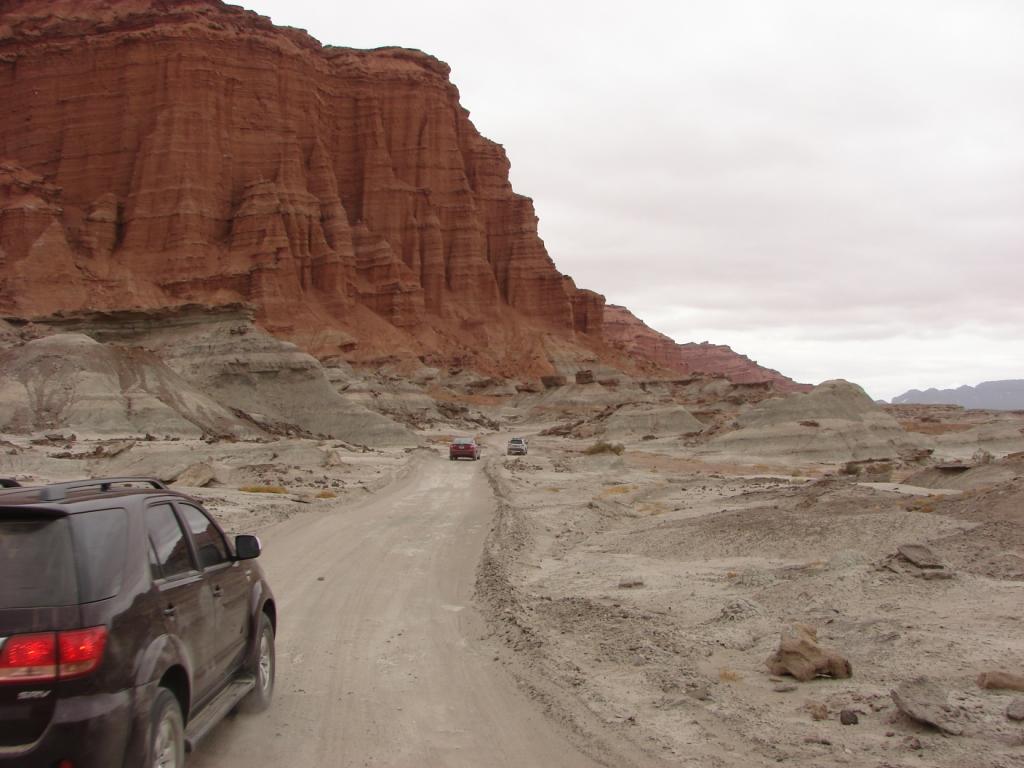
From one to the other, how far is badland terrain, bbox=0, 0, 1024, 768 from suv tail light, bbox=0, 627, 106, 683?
2.00 meters

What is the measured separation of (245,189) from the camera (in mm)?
122688

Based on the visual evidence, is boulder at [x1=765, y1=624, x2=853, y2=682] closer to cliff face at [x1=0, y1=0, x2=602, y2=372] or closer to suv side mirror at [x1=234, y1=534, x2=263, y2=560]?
suv side mirror at [x1=234, y1=534, x2=263, y2=560]

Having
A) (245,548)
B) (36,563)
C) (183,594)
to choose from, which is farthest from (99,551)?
(245,548)

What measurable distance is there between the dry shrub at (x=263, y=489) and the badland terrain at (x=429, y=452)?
0.28 meters

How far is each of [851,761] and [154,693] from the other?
14.4ft

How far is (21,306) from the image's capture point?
99438 mm

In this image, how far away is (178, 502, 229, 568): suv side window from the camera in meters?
6.10

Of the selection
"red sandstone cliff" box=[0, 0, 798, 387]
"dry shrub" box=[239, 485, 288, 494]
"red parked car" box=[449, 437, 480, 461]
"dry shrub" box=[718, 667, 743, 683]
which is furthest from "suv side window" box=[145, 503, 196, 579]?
"red sandstone cliff" box=[0, 0, 798, 387]

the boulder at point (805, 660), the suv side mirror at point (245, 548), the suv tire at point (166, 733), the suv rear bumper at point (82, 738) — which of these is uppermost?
the suv side mirror at point (245, 548)

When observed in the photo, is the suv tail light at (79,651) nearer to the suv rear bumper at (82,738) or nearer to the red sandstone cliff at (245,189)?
the suv rear bumper at (82,738)

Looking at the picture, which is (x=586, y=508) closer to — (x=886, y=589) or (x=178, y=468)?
(x=886, y=589)

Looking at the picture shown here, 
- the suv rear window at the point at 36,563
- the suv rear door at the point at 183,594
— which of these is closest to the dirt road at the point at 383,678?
the suv rear door at the point at 183,594

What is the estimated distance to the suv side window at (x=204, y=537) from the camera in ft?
20.0

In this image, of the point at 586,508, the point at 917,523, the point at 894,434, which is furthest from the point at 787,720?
the point at 894,434
